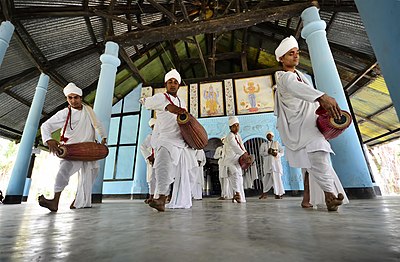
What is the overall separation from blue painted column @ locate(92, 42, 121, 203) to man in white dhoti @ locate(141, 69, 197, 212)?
235 centimetres

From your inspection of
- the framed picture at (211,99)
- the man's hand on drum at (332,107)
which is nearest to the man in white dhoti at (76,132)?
the man's hand on drum at (332,107)

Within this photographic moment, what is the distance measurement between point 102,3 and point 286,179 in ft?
22.3

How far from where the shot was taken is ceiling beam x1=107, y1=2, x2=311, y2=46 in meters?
4.91

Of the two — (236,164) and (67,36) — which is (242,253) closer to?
(236,164)

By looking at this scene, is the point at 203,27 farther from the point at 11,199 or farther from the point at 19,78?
the point at 11,199

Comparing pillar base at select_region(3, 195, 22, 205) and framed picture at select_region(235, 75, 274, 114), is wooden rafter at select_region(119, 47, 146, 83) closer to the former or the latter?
framed picture at select_region(235, 75, 274, 114)

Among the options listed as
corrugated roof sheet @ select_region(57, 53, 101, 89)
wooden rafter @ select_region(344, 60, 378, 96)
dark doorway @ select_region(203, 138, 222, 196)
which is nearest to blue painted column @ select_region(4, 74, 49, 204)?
corrugated roof sheet @ select_region(57, 53, 101, 89)

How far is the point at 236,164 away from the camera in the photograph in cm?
372

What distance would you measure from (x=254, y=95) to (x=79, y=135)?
6321 millimetres

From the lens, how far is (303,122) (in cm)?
184

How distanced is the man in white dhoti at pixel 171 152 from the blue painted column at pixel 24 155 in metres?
4.37

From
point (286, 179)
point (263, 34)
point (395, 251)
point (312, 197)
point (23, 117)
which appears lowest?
point (395, 251)

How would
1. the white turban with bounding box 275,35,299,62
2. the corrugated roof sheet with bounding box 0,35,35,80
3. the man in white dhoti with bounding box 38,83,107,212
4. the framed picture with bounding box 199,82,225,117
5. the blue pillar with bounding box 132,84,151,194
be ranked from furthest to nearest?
1. the framed picture with bounding box 199,82,225,117
2. the blue pillar with bounding box 132,84,151,194
3. the corrugated roof sheet with bounding box 0,35,35,80
4. the man in white dhoti with bounding box 38,83,107,212
5. the white turban with bounding box 275,35,299,62

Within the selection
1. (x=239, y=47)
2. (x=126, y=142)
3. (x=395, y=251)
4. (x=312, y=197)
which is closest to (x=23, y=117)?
(x=126, y=142)
